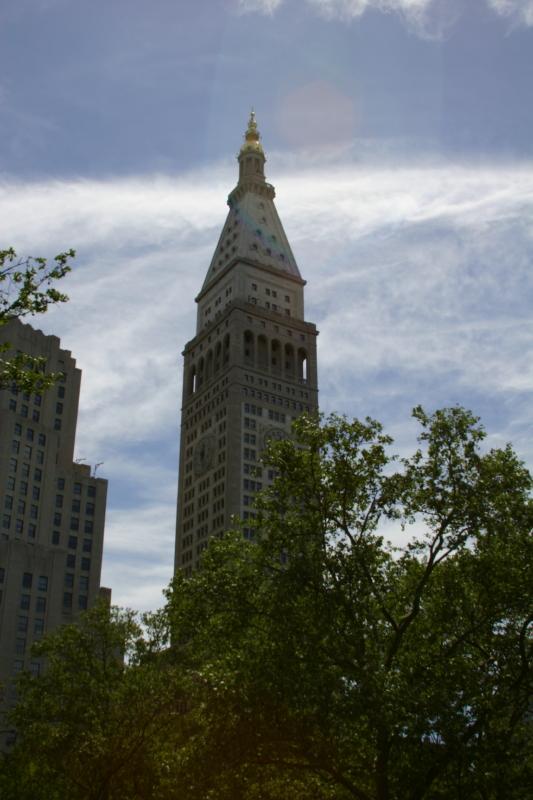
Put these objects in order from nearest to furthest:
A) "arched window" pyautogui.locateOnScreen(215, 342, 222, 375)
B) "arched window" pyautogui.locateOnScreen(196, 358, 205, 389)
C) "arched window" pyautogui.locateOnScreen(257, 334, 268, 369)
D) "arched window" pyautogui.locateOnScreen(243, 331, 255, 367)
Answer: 1. "arched window" pyautogui.locateOnScreen(243, 331, 255, 367)
2. "arched window" pyautogui.locateOnScreen(257, 334, 268, 369)
3. "arched window" pyautogui.locateOnScreen(215, 342, 222, 375)
4. "arched window" pyautogui.locateOnScreen(196, 358, 205, 389)

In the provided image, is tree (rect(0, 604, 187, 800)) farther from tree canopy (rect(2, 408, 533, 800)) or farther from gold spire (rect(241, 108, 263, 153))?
gold spire (rect(241, 108, 263, 153))

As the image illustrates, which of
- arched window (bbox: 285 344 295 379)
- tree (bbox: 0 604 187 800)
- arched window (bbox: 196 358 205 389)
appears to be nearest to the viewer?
tree (bbox: 0 604 187 800)

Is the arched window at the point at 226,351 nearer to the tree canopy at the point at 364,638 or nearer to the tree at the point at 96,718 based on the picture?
the tree at the point at 96,718

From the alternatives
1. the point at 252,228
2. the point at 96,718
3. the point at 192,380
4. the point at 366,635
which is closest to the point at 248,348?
the point at 192,380

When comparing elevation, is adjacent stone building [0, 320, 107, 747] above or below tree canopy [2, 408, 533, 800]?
above

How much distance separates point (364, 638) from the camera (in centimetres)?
3194

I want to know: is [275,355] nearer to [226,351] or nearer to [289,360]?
[289,360]

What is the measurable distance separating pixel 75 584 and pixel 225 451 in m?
28.1

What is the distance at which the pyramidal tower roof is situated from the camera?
453 feet

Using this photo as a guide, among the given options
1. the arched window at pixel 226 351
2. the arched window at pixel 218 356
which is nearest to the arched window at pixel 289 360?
the arched window at pixel 226 351

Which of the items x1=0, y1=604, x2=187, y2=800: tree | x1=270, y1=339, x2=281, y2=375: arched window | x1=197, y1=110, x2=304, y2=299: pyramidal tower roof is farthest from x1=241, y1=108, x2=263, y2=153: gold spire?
x1=0, y1=604, x2=187, y2=800: tree

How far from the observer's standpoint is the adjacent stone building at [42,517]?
4173 inches

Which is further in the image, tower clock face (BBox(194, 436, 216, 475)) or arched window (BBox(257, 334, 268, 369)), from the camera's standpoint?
arched window (BBox(257, 334, 268, 369))

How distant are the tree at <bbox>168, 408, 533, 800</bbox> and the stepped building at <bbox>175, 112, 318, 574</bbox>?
73.7 m
